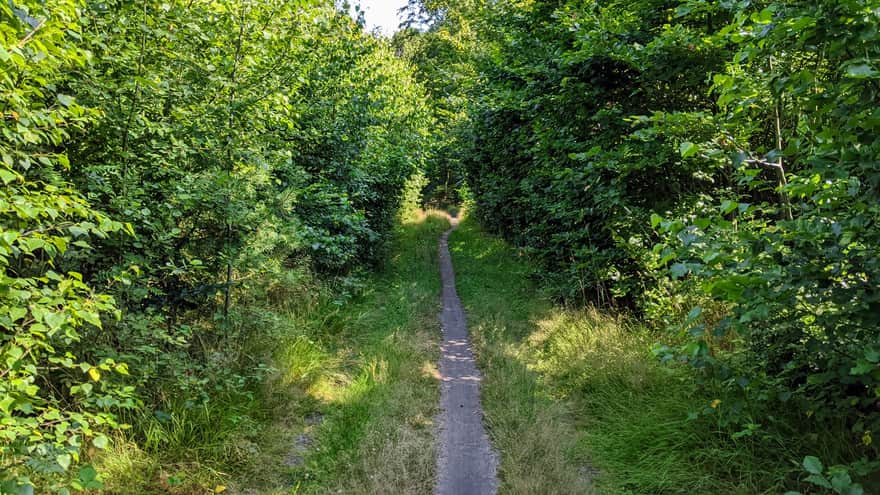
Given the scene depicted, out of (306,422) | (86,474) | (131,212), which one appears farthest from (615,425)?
(131,212)

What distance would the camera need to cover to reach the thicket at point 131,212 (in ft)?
7.92

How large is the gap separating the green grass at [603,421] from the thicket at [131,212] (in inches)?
120

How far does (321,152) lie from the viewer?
8.61m

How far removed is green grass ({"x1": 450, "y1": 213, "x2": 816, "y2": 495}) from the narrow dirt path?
159 millimetres

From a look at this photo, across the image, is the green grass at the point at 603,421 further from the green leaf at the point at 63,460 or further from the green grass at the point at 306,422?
the green leaf at the point at 63,460

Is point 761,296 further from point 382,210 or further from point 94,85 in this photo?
point 382,210

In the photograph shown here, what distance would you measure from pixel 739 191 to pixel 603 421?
11.2 ft

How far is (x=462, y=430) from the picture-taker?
484 centimetres

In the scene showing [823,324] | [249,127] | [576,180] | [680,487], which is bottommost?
[680,487]

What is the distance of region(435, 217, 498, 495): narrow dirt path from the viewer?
155 inches

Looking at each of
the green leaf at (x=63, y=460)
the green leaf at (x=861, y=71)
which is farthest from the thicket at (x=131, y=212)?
the green leaf at (x=861, y=71)

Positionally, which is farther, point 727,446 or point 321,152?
point 321,152

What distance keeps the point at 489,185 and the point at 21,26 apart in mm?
14090

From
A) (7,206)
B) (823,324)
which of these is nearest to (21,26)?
(7,206)
